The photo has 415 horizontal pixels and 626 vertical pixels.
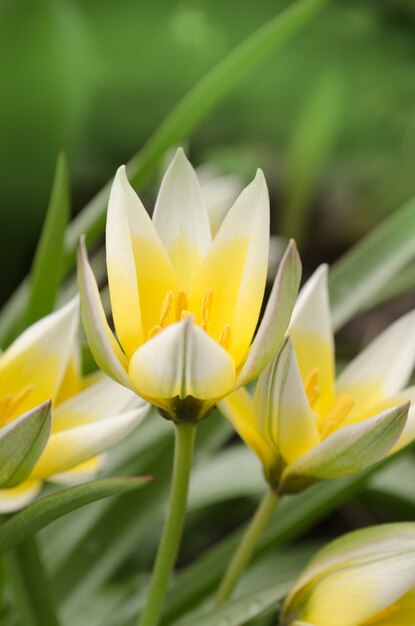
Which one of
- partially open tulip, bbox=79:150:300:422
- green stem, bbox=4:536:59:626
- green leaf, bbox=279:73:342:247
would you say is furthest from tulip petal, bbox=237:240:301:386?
green leaf, bbox=279:73:342:247

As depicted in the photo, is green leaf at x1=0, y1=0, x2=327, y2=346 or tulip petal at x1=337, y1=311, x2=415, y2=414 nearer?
tulip petal at x1=337, y1=311, x2=415, y2=414

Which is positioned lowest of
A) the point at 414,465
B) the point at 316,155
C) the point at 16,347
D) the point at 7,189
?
the point at 414,465

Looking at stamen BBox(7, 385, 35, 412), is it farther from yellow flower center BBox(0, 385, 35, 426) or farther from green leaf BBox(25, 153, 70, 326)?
green leaf BBox(25, 153, 70, 326)

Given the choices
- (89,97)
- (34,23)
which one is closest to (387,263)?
(34,23)

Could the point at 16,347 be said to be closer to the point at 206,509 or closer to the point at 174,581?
the point at 174,581

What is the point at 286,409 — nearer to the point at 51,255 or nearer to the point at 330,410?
the point at 330,410

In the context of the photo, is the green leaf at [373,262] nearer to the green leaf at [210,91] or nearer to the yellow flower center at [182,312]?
the green leaf at [210,91]

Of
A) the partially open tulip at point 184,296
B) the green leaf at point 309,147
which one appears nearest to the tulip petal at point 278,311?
the partially open tulip at point 184,296
